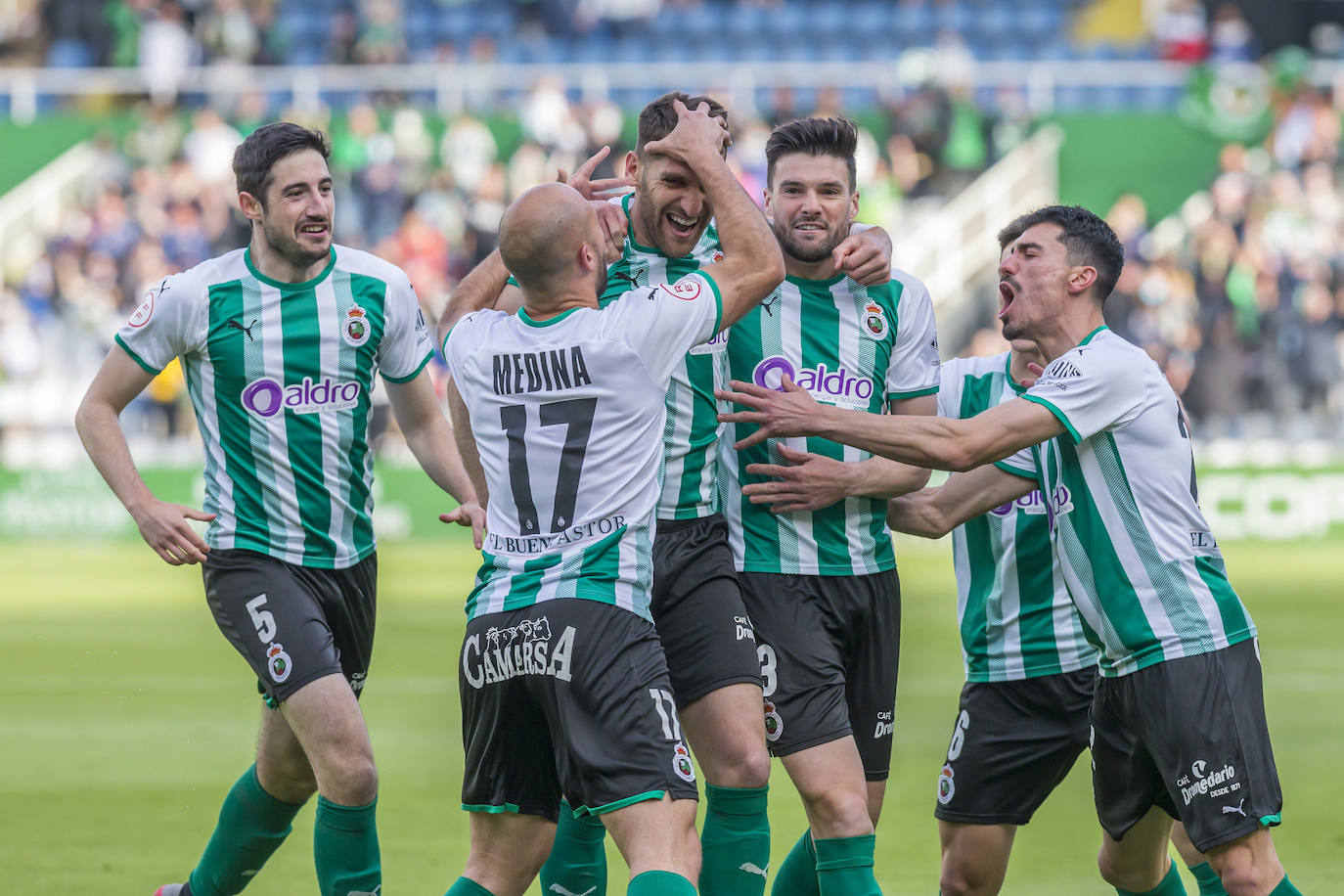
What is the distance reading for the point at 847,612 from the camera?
588 centimetres

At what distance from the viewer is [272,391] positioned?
238 inches

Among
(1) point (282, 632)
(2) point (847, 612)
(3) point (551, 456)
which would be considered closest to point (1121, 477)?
(2) point (847, 612)

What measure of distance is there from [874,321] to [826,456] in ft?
1.67

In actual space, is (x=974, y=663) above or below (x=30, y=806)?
above

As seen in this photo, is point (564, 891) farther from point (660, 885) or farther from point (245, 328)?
point (245, 328)

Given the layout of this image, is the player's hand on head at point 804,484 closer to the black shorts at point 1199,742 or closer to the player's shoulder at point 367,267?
the black shorts at point 1199,742

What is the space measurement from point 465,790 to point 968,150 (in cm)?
1979

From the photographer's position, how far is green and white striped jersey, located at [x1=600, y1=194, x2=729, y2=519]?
18.8 ft

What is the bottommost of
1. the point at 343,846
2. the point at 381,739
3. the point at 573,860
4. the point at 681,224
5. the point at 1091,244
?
→ the point at 381,739

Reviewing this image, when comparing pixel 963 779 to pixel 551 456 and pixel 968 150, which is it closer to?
pixel 551 456

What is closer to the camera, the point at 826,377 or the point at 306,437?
the point at 826,377

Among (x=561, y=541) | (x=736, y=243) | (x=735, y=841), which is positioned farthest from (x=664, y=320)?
(x=735, y=841)

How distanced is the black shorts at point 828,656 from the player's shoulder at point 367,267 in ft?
5.44

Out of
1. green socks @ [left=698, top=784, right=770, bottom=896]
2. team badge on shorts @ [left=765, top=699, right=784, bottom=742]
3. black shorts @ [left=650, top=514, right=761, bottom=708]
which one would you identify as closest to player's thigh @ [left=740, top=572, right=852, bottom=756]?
team badge on shorts @ [left=765, top=699, right=784, bottom=742]
